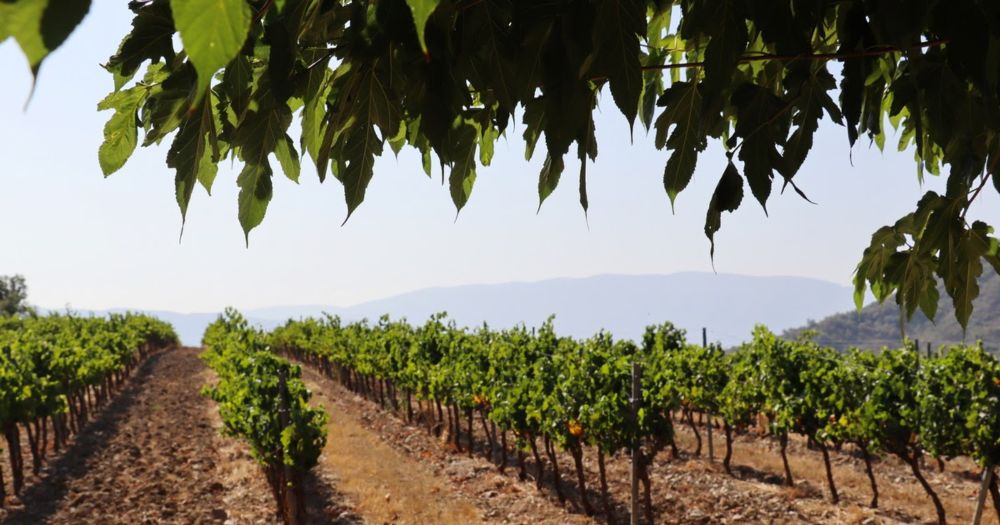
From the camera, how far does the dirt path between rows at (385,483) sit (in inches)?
477

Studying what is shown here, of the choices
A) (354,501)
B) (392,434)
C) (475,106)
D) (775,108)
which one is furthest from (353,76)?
(392,434)

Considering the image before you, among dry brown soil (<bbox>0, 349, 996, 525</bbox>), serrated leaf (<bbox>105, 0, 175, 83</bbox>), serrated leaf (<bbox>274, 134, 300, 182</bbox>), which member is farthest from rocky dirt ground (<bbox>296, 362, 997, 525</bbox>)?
serrated leaf (<bbox>105, 0, 175, 83</bbox>)

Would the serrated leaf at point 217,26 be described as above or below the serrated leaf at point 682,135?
below

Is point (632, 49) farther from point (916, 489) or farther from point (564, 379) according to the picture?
point (916, 489)

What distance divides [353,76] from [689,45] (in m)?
1.05

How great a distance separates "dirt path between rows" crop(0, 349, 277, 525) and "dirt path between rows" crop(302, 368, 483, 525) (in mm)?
1616

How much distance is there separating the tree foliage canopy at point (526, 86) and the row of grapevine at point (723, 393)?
9.52m

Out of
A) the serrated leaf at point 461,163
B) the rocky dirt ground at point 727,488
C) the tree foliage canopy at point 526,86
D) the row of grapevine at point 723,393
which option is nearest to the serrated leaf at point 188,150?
the tree foliage canopy at point 526,86

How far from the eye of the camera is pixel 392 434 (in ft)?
65.9

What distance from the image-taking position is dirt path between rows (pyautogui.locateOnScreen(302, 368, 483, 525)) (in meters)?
12.1

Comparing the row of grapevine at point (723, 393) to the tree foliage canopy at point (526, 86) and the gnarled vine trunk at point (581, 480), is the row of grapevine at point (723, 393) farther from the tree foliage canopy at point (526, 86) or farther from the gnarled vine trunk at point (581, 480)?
the tree foliage canopy at point (526, 86)

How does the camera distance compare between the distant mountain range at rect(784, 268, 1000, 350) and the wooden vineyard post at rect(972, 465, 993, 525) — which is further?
the distant mountain range at rect(784, 268, 1000, 350)

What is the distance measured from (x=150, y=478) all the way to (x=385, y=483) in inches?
194

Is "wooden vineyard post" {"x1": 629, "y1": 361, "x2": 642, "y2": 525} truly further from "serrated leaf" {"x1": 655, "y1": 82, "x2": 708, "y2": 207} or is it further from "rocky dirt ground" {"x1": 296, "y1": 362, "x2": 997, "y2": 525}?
"serrated leaf" {"x1": 655, "y1": 82, "x2": 708, "y2": 207}
